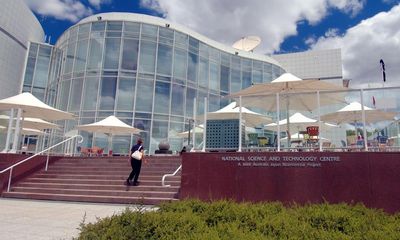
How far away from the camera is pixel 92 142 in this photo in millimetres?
21797

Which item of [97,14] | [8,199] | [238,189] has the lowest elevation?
[8,199]

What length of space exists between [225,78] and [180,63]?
17.4 feet

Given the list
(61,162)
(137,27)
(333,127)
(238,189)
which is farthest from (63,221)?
(137,27)

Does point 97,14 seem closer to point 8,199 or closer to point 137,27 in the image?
point 137,27

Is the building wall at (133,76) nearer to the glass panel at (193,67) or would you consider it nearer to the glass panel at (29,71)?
the glass panel at (193,67)

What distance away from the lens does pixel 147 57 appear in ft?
79.0

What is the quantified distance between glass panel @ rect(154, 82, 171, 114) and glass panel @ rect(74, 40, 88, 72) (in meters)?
6.01

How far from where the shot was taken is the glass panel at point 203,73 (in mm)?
26548

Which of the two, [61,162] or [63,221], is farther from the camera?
[61,162]

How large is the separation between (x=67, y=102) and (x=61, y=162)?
434 inches

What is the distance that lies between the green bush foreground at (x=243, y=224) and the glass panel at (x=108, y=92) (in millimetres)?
18013

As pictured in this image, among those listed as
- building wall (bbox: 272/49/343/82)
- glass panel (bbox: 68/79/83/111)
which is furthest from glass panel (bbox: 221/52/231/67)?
building wall (bbox: 272/49/343/82)

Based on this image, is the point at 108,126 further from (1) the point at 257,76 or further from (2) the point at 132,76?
(1) the point at 257,76

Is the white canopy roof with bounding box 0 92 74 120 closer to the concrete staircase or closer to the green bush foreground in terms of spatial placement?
the concrete staircase
